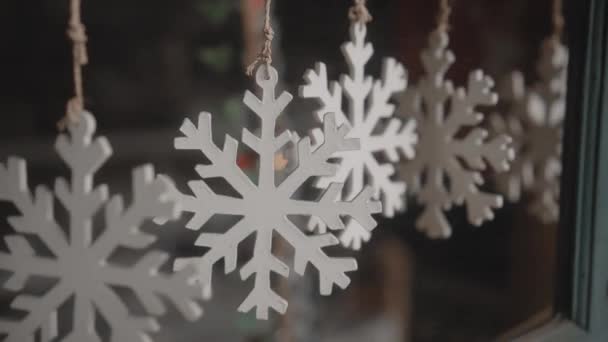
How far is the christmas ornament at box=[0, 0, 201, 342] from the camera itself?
472 mm

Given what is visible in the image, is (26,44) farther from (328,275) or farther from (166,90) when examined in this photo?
(328,275)

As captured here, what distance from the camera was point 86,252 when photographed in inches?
19.2

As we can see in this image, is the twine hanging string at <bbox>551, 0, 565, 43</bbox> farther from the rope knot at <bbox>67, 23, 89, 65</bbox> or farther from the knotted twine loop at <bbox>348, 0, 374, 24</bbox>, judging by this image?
the rope knot at <bbox>67, 23, 89, 65</bbox>

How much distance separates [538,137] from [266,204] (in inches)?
19.0

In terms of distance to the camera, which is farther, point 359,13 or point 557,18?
point 557,18

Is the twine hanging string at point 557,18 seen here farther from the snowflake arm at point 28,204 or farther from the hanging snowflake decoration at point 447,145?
the snowflake arm at point 28,204

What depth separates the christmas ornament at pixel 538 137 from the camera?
898mm

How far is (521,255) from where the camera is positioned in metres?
1.16

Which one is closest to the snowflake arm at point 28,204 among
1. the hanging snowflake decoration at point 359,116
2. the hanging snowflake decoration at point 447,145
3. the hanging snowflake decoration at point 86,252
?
the hanging snowflake decoration at point 86,252

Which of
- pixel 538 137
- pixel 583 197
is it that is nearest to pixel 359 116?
pixel 583 197

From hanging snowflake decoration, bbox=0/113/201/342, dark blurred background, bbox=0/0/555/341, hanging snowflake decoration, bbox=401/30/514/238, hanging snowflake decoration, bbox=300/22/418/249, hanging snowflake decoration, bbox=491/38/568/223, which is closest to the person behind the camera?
hanging snowflake decoration, bbox=0/113/201/342

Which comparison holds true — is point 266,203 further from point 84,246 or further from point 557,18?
point 557,18

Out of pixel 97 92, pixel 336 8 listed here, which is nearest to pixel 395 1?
pixel 336 8

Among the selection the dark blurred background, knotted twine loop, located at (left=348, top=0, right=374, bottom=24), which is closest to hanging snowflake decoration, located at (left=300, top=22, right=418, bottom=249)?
knotted twine loop, located at (left=348, top=0, right=374, bottom=24)
